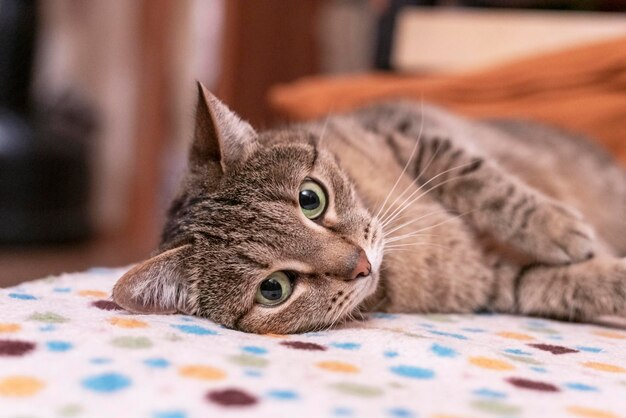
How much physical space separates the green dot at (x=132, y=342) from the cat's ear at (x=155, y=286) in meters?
0.20

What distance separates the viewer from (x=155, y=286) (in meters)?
1.11

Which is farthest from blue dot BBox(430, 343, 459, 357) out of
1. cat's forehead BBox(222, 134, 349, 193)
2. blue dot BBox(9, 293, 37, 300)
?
blue dot BBox(9, 293, 37, 300)

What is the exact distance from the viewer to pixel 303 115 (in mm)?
2527

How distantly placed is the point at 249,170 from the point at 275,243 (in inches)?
7.1

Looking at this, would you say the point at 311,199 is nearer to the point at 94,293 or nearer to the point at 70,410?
the point at 94,293

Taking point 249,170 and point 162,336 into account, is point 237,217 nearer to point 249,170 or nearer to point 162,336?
point 249,170

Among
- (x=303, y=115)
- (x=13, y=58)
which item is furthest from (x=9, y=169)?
(x=303, y=115)

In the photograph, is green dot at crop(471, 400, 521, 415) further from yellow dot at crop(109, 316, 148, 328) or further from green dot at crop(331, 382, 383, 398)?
yellow dot at crop(109, 316, 148, 328)

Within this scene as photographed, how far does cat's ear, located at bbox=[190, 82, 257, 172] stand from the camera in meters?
1.23

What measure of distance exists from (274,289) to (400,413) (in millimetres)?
489

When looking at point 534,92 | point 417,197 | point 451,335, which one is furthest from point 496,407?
point 534,92

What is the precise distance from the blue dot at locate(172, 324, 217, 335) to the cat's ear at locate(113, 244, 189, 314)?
0.11m

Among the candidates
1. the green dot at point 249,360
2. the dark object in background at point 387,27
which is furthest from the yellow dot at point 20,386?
the dark object in background at point 387,27

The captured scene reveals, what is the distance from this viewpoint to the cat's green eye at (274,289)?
115 centimetres
